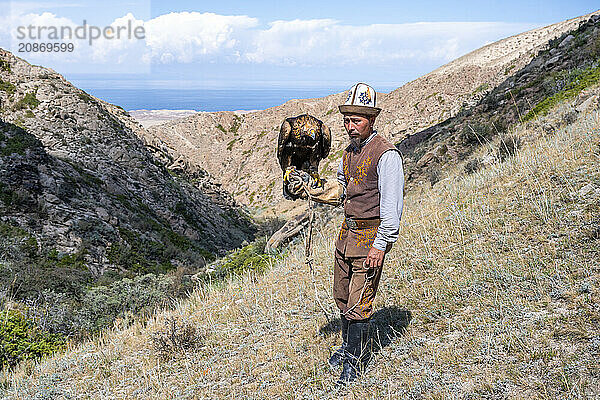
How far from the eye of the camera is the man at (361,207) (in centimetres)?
301

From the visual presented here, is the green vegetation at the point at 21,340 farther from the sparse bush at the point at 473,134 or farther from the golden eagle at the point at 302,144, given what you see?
the sparse bush at the point at 473,134

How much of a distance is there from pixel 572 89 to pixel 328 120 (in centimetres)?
3248

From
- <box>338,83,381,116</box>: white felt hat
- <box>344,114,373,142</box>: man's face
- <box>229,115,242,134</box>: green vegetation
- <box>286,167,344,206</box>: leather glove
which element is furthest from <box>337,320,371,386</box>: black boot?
<box>229,115,242,134</box>: green vegetation

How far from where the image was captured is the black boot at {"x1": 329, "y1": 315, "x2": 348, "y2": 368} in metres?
3.54

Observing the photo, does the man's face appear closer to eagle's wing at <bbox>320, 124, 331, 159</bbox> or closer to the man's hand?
eagle's wing at <bbox>320, 124, 331, 159</bbox>

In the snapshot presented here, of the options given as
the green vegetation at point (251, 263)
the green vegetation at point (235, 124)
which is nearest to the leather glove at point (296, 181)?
the green vegetation at point (251, 263)

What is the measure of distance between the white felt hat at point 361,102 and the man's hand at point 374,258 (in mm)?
1039

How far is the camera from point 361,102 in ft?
10.2

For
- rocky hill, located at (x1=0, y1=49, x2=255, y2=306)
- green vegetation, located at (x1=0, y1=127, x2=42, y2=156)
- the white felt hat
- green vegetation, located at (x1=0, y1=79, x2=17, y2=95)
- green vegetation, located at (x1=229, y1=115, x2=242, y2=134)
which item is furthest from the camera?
green vegetation, located at (x1=229, y1=115, x2=242, y2=134)

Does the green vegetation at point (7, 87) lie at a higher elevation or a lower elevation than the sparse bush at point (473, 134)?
higher

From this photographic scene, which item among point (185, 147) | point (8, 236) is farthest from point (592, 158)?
point (185, 147)

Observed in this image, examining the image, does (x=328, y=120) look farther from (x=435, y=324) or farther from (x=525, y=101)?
(x=435, y=324)

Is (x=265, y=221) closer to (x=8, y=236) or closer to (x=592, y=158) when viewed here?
(x=8, y=236)

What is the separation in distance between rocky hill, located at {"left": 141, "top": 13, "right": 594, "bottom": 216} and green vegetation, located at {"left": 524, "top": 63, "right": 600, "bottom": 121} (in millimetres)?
5357
